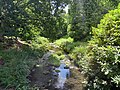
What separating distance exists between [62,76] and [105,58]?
3.76m

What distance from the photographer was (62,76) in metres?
12.1

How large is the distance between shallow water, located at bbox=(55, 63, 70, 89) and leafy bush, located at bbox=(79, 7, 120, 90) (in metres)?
1.63

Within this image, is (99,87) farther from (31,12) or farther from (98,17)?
(98,17)

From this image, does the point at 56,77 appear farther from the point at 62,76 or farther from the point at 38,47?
the point at 38,47

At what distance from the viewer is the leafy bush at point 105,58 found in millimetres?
8445

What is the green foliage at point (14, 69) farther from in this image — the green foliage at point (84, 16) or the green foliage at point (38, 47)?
the green foliage at point (84, 16)

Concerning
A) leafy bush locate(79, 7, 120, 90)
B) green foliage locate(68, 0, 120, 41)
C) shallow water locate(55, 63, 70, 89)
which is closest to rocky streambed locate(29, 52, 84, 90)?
shallow water locate(55, 63, 70, 89)

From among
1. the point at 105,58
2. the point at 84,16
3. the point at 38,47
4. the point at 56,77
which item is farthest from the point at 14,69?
the point at 84,16

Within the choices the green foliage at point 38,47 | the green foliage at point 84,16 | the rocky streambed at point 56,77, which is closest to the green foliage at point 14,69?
the rocky streambed at point 56,77

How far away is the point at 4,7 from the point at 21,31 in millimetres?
2072

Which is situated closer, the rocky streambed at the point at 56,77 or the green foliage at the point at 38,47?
the rocky streambed at the point at 56,77

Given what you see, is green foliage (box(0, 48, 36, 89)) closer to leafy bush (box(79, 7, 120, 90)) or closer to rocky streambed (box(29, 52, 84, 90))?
rocky streambed (box(29, 52, 84, 90))

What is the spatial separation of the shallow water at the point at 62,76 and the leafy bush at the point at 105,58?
1633 millimetres

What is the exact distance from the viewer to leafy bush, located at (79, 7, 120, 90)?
8.45m
